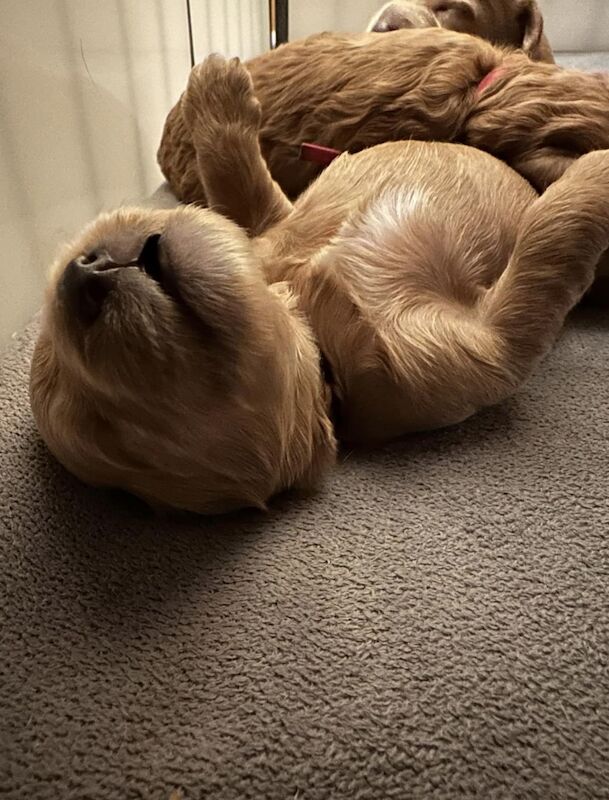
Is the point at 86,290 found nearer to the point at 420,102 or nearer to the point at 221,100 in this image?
the point at 221,100

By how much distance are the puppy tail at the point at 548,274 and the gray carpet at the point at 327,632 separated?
151 millimetres

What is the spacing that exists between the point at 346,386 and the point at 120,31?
1.10 m

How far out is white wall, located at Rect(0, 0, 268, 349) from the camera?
4.21 ft

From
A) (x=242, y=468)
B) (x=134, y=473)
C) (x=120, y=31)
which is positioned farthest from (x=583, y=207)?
(x=120, y=31)

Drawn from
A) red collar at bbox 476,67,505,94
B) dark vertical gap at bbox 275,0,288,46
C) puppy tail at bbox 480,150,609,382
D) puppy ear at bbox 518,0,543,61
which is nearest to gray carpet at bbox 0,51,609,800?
puppy tail at bbox 480,150,609,382

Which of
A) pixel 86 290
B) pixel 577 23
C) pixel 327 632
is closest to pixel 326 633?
pixel 327 632

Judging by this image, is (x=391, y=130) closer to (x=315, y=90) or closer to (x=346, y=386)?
(x=315, y=90)

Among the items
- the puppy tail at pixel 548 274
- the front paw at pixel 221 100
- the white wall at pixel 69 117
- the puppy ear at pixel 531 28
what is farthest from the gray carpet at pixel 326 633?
the puppy ear at pixel 531 28

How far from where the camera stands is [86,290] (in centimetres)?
78

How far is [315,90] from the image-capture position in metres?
1.60

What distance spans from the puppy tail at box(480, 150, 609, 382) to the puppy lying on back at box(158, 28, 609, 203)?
339 mm

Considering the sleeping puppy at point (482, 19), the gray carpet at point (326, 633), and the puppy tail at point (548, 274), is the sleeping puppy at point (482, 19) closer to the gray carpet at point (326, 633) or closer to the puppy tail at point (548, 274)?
the puppy tail at point (548, 274)

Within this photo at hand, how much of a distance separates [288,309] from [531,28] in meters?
1.46

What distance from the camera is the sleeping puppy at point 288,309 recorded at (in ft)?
2.70
